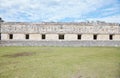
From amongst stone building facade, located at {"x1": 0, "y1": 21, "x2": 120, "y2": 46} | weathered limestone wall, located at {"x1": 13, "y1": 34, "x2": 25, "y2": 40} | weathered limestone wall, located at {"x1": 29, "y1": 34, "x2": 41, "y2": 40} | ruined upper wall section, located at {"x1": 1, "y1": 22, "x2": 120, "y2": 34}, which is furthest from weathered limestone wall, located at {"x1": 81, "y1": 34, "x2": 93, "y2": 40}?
weathered limestone wall, located at {"x1": 13, "y1": 34, "x2": 25, "y2": 40}

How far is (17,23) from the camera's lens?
30.2 metres

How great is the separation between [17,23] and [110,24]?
1622 cm

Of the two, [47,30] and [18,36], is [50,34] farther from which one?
[18,36]

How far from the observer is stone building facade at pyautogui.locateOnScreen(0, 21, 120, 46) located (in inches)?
1177

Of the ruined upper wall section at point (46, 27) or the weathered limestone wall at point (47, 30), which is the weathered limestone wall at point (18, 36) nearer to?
the weathered limestone wall at point (47, 30)

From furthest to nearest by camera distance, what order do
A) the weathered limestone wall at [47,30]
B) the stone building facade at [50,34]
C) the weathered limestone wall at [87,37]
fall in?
the weathered limestone wall at [87,37] < the weathered limestone wall at [47,30] < the stone building facade at [50,34]

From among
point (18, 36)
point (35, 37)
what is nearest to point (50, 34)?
point (35, 37)

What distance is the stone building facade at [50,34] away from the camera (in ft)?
98.1

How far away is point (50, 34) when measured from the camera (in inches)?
1186

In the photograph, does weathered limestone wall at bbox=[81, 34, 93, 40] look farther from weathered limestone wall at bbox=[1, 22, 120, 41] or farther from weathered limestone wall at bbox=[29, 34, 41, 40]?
weathered limestone wall at bbox=[29, 34, 41, 40]

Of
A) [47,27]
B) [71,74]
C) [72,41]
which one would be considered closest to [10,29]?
[47,27]

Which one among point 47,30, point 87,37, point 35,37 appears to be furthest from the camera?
point 87,37

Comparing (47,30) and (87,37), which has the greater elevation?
(47,30)

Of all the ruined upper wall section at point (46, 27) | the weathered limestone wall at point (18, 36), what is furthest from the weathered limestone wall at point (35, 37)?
the weathered limestone wall at point (18, 36)
